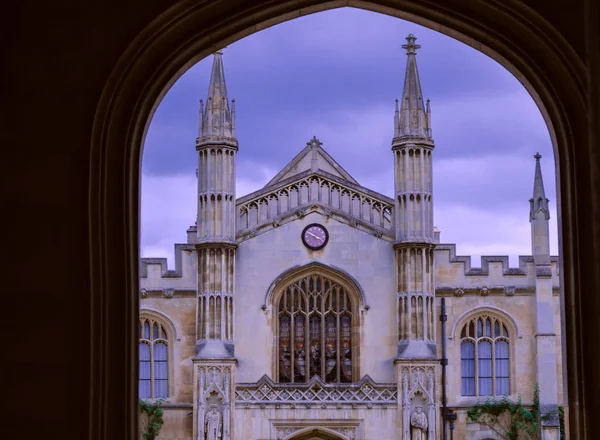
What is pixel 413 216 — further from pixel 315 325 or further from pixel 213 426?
pixel 213 426

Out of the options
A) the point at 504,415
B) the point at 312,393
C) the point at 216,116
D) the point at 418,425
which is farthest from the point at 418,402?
the point at 216,116

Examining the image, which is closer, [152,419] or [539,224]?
[152,419]

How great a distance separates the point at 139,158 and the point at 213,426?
24.1 metres

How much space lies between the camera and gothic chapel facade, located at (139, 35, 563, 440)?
98.1 ft

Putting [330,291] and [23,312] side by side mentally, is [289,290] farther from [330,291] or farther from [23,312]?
[23,312]

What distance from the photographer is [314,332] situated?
3050 centimetres

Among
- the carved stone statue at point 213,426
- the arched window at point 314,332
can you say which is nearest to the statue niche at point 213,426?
the carved stone statue at point 213,426

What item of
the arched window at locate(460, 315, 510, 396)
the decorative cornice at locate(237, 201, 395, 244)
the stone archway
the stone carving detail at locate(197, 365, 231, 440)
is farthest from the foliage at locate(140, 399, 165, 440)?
the arched window at locate(460, 315, 510, 396)

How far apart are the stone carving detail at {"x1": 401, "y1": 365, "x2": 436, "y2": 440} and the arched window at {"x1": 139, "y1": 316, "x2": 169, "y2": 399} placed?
5810 millimetres

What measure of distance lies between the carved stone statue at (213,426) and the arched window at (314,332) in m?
2.06

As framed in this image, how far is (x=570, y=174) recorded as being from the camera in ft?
18.0

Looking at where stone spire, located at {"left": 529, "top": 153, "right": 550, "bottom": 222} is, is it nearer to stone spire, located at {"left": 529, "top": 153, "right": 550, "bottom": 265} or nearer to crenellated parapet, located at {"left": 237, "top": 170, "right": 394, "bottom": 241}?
stone spire, located at {"left": 529, "top": 153, "right": 550, "bottom": 265}

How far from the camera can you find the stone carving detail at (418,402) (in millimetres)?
29125

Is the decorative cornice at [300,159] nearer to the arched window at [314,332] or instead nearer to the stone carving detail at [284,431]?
the arched window at [314,332]
